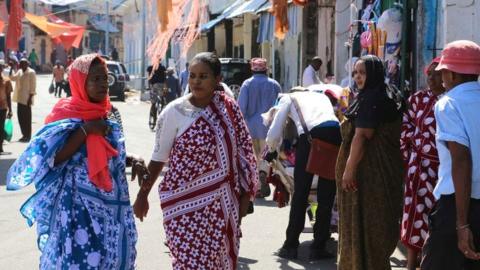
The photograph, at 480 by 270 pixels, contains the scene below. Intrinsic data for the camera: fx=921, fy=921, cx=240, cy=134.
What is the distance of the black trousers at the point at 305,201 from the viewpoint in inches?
305

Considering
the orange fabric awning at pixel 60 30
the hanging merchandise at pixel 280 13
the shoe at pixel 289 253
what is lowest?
the shoe at pixel 289 253

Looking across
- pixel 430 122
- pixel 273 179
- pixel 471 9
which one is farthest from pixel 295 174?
pixel 471 9

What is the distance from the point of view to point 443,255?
455 centimetres

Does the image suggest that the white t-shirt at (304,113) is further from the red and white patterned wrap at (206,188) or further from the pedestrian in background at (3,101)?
the pedestrian in background at (3,101)

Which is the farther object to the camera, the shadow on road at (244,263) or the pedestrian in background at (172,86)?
the pedestrian in background at (172,86)

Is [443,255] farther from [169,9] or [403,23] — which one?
[169,9]

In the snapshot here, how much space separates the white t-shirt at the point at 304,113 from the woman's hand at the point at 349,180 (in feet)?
4.67

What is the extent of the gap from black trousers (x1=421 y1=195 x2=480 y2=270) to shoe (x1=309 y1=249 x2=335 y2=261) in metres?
3.26

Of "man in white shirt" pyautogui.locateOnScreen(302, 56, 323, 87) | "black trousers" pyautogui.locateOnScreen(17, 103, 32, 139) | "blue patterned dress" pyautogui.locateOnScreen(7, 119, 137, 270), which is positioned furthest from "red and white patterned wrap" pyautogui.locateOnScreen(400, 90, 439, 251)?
"black trousers" pyautogui.locateOnScreen(17, 103, 32, 139)

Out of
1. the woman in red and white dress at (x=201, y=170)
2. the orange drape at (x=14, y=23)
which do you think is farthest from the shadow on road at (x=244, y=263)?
the orange drape at (x=14, y=23)

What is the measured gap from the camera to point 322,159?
7.52 metres

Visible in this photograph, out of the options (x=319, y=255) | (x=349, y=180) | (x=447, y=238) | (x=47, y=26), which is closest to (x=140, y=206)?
(x=349, y=180)

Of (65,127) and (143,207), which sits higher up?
(65,127)

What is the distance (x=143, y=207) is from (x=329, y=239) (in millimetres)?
3224
